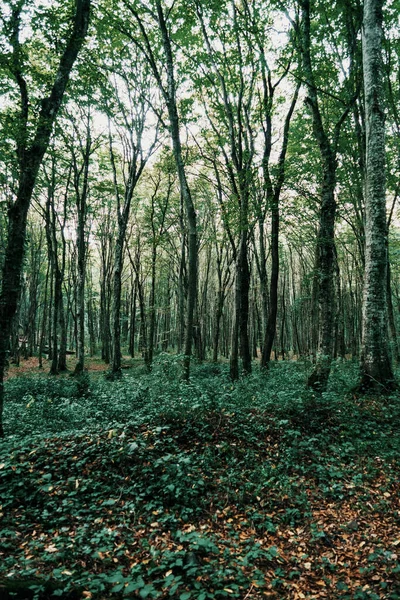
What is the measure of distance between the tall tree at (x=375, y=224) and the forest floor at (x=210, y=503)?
90 centimetres

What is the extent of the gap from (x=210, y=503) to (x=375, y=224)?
6.53 meters

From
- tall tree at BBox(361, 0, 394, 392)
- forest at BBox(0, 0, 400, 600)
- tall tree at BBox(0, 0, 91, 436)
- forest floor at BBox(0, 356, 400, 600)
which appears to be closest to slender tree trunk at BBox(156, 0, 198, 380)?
forest at BBox(0, 0, 400, 600)

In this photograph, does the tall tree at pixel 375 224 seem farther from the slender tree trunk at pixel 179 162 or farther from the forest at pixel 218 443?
the slender tree trunk at pixel 179 162

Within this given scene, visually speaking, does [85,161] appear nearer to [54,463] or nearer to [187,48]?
[187,48]

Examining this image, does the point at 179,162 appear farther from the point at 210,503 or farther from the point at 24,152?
the point at 210,503

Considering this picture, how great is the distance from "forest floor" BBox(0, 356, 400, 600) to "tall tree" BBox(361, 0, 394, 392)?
35.3 inches

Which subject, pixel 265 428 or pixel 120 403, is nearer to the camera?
pixel 265 428

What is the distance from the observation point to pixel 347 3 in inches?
382

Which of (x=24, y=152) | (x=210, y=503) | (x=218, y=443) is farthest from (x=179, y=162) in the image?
(x=210, y=503)

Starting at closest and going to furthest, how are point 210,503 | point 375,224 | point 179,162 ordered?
point 210,503
point 375,224
point 179,162

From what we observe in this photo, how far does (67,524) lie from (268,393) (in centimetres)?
570

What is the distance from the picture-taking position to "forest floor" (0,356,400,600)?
10.2 feet

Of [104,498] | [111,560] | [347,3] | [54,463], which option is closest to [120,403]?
[54,463]

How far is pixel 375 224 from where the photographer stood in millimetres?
7410
